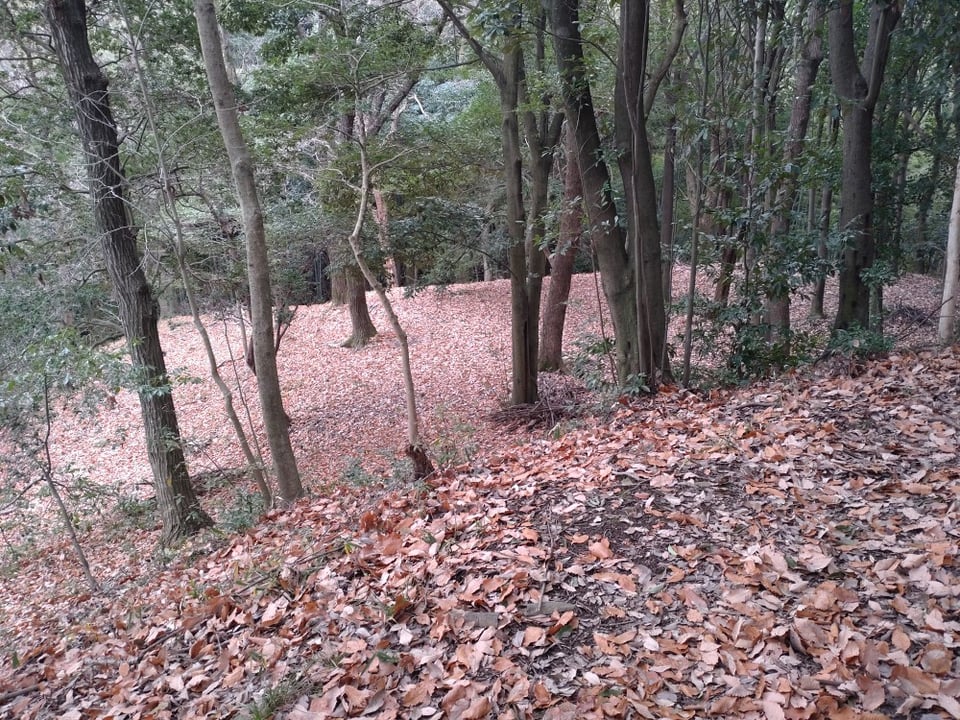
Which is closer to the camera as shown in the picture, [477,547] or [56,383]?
[477,547]

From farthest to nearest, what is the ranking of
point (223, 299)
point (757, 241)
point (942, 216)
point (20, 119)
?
point (942, 216) < point (223, 299) < point (20, 119) < point (757, 241)

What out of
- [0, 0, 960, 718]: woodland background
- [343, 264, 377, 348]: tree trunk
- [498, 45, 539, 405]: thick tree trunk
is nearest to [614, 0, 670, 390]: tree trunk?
[0, 0, 960, 718]: woodland background

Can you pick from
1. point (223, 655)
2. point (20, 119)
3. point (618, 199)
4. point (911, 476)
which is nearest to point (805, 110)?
point (618, 199)

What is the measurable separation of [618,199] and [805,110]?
12.3ft

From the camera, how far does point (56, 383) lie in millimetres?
6438

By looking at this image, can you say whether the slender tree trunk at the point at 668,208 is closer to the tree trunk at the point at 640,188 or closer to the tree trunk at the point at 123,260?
the tree trunk at the point at 640,188

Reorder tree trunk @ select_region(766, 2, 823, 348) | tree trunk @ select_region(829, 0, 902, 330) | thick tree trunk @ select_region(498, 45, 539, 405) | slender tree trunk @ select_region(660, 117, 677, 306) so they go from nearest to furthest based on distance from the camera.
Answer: tree trunk @ select_region(829, 0, 902, 330)
tree trunk @ select_region(766, 2, 823, 348)
slender tree trunk @ select_region(660, 117, 677, 306)
thick tree trunk @ select_region(498, 45, 539, 405)

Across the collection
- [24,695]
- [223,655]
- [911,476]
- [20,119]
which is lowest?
[24,695]

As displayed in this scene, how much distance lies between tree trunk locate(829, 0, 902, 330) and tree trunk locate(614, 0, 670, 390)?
5.86 ft

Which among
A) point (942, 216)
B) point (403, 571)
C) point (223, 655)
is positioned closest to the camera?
point (223, 655)

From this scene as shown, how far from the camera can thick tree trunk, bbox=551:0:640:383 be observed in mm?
6031

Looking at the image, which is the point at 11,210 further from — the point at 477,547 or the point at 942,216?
the point at 942,216

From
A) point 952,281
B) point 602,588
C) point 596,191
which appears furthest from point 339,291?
point 602,588

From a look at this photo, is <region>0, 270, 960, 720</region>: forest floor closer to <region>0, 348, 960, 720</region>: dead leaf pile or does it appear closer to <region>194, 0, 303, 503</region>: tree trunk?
<region>0, 348, 960, 720</region>: dead leaf pile
